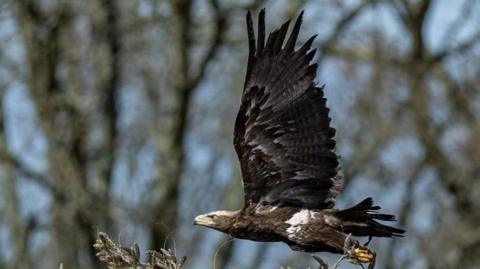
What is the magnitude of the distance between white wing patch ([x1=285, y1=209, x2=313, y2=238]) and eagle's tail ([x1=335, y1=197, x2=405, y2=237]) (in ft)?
0.68

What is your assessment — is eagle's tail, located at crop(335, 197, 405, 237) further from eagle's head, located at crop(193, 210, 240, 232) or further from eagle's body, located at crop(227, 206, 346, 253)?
eagle's head, located at crop(193, 210, 240, 232)

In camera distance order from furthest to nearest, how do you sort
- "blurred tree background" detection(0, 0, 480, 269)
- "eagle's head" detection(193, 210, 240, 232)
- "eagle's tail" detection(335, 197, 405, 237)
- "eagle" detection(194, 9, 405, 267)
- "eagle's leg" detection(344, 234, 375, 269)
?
"blurred tree background" detection(0, 0, 480, 269), "eagle's head" detection(193, 210, 240, 232), "eagle" detection(194, 9, 405, 267), "eagle's tail" detection(335, 197, 405, 237), "eagle's leg" detection(344, 234, 375, 269)

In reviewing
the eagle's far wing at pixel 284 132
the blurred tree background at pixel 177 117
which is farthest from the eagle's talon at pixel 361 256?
the blurred tree background at pixel 177 117

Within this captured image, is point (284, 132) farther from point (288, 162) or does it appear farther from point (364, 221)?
point (364, 221)

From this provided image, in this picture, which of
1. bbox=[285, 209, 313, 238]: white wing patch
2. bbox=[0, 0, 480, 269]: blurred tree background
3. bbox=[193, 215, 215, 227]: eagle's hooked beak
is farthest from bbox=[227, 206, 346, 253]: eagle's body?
bbox=[0, 0, 480, 269]: blurred tree background

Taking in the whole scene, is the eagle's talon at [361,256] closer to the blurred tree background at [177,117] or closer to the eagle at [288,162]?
the eagle at [288,162]

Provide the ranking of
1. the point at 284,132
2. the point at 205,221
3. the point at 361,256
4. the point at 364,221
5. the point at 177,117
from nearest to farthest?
the point at 361,256 → the point at 364,221 → the point at 284,132 → the point at 205,221 → the point at 177,117

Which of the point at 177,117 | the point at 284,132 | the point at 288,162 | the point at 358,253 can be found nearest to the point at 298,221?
the point at 288,162

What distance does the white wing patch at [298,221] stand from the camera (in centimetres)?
892

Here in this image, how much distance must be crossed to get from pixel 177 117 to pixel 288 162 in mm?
9667

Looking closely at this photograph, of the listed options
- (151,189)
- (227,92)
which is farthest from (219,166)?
(151,189)

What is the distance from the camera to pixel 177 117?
1877cm

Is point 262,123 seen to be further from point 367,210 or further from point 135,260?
point 135,260

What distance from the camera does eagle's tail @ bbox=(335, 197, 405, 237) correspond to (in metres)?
8.70
